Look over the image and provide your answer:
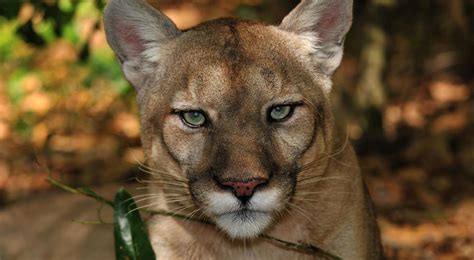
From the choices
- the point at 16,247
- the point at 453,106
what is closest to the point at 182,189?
the point at 16,247

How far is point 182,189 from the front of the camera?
4.43 meters

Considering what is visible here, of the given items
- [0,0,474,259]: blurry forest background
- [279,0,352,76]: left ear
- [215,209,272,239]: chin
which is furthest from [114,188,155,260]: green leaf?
[0,0,474,259]: blurry forest background

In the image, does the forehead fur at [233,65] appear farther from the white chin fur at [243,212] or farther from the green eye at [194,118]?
the white chin fur at [243,212]

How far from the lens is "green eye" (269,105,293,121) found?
4227mm

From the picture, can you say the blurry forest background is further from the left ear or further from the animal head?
the left ear

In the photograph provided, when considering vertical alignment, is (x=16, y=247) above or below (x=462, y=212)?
below

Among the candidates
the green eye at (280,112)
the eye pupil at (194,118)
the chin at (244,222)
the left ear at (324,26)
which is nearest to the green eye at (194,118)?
the eye pupil at (194,118)

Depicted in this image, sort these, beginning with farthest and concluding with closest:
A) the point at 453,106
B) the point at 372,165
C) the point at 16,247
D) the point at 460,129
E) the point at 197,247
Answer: the point at 453,106 < the point at 460,129 < the point at 372,165 < the point at 16,247 < the point at 197,247

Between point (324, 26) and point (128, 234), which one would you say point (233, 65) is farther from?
point (128, 234)

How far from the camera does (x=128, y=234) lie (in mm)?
4527

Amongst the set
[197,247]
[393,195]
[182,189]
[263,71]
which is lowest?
[393,195]

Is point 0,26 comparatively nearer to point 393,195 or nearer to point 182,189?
point 393,195

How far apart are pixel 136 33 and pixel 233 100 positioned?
0.90 metres

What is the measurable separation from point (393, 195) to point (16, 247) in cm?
311
